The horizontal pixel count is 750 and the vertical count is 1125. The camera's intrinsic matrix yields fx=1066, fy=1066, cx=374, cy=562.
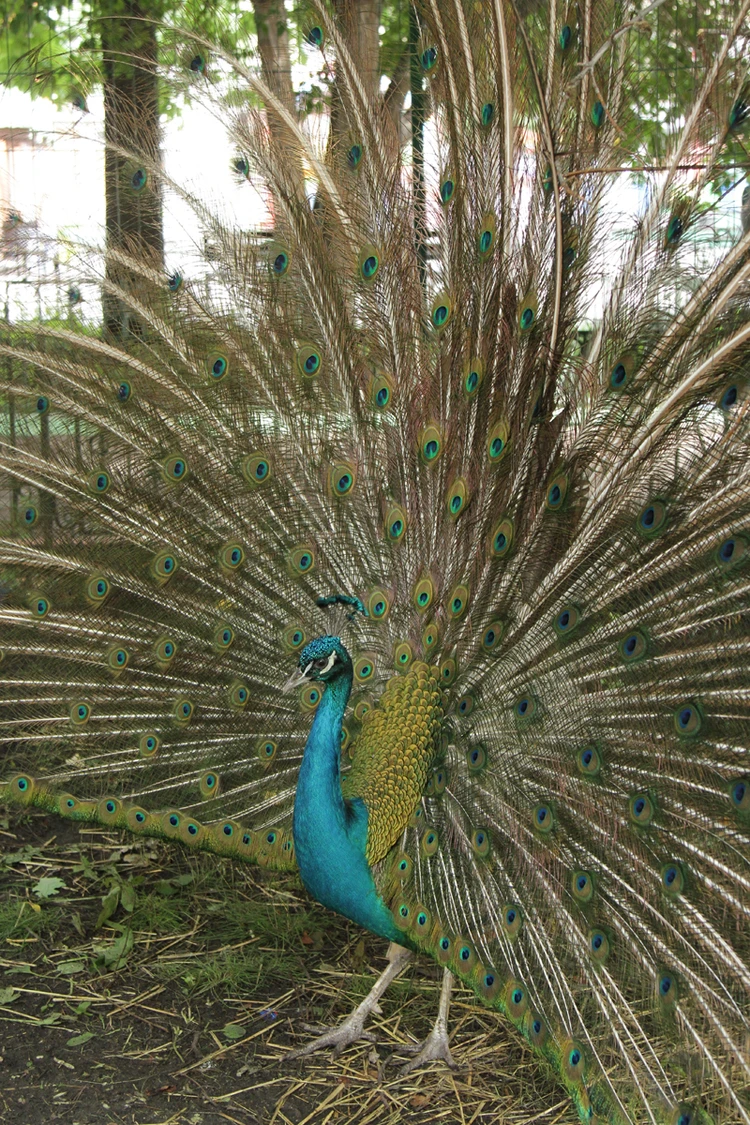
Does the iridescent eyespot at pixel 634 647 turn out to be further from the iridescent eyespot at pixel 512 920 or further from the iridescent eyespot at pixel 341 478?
the iridescent eyespot at pixel 341 478

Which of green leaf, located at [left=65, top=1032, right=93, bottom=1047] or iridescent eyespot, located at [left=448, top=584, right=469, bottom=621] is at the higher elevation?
iridescent eyespot, located at [left=448, top=584, right=469, bottom=621]

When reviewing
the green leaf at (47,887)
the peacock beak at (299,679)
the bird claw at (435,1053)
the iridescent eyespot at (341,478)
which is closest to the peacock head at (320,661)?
the peacock beak at (299,679)

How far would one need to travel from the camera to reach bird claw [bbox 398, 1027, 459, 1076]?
293cm

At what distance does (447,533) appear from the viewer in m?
2.98

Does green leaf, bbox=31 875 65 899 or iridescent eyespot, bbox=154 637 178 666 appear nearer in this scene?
iridescent eyespot, bbox=154 637 178 666

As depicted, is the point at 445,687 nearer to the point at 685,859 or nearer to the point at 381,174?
the point at 685,859

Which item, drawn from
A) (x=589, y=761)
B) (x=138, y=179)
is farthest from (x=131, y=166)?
(x=589, y=761)

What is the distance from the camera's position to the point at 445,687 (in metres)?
2.92

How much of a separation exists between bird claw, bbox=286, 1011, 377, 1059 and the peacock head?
103 cm

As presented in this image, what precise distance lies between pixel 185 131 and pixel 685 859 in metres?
2.65

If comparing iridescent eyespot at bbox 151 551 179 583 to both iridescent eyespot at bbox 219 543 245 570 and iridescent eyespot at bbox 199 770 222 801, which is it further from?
iridescent eyespot at bbox 199 770 222 801

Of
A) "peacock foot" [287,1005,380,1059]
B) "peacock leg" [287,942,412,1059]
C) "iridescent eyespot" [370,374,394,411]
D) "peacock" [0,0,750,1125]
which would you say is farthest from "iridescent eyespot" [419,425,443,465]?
"peacock foot" [287,1005,380,1059]

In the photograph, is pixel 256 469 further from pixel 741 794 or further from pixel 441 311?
pixel 741 794

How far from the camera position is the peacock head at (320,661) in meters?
2.75
